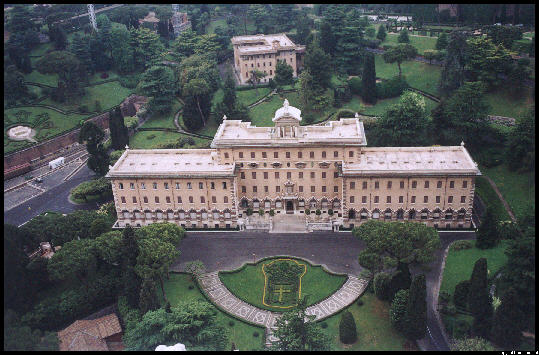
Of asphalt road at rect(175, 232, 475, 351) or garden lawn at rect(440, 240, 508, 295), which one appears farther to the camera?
asphalt road at rect(175, 232, 475, 351)

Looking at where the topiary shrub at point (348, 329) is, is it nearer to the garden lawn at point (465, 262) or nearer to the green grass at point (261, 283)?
the green grass at point (261, 283)

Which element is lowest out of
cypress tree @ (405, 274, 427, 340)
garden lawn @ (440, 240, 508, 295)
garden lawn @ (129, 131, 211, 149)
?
garden lawn @ (440, 240, 508, 295)

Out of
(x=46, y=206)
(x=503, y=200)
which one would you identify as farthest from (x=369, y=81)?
(x=46, y=206)

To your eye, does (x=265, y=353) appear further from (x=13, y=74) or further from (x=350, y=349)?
(x=13, y=74)

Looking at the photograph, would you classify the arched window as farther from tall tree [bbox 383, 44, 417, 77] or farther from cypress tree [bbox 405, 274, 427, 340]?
tall tree [bbox 383, 44, 417, 77]

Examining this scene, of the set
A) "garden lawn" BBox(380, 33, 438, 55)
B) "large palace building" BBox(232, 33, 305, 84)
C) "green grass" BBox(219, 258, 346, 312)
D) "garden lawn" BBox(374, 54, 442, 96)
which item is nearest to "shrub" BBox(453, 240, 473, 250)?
"green grass" BBox(219, 258, 346, 312)

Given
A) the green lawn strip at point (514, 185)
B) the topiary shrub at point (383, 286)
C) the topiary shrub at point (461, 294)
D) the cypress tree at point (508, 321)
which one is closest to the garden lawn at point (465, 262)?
the topiary shrub at point (461, 294)
